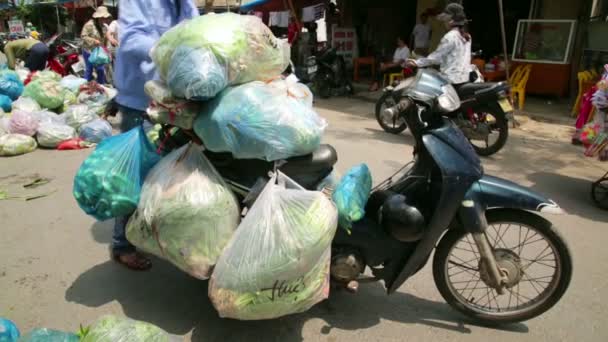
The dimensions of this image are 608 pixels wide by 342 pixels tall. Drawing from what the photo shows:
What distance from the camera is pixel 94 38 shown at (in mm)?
8680

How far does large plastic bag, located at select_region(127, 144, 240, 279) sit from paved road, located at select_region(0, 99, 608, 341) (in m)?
0.53

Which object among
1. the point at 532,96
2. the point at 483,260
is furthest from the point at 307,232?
the point at 532,96

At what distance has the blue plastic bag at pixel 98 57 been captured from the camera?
324 inches

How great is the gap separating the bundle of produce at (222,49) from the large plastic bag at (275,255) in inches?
20.7

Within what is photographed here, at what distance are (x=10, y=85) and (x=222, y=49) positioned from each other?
6.19 metres

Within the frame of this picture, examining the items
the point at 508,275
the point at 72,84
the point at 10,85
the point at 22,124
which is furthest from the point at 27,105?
the point at 508,275

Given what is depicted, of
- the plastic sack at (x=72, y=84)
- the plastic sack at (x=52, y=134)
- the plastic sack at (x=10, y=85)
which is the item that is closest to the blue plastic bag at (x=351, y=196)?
the plastic sack at (x=52, y=134)

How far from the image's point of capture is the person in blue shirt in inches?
94.9

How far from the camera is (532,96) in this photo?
909 cm

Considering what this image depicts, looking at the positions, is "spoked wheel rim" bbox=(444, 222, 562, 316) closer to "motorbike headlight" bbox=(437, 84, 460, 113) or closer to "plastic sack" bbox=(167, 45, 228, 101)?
"motorbike headlight" bbox=(437, 84, 460, 113)

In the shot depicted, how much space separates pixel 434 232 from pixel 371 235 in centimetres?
31

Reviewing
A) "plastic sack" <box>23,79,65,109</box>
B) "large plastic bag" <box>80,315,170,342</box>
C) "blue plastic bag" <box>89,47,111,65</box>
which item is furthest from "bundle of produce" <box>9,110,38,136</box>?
"large plastic bag" <box>80,315,170,342</box>

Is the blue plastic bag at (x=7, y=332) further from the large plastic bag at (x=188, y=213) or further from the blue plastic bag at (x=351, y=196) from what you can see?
the blue plastic bag at (x=351, y=196)

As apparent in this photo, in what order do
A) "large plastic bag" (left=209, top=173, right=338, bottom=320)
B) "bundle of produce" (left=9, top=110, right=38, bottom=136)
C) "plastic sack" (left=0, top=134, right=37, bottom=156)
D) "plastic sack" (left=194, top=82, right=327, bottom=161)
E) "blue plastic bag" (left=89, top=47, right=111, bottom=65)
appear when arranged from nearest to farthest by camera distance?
"large plastic bag" (left=209, top=173, right=338, bottom=320), "plastic sack" (left=194, top=82, right=327, bottom=161), "plastic sack" (left=0, top=134, right=37, bottom=156), "bundle of produce" (left=9, top=110, right=38, bottom=136), "blue plastic bag" (left=89, top=47, right=111, bottom=65)
